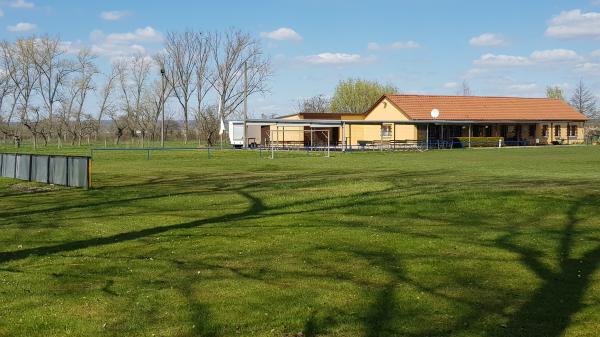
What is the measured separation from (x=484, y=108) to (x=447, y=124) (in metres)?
7.31

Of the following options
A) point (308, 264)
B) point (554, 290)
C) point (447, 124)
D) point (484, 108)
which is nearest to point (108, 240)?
point (308, 264)

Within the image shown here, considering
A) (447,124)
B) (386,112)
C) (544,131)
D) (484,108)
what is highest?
(484,108)

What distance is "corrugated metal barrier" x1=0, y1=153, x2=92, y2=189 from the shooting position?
20.5m

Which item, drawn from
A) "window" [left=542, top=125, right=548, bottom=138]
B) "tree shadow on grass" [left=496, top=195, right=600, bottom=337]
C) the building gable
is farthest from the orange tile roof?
"tree shadow on grass" [left=496, top=195, right=600, bottom=337]

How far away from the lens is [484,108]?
68.5 meters

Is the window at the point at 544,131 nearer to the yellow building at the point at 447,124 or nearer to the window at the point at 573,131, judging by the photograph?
the yellow building at the point at 447,124

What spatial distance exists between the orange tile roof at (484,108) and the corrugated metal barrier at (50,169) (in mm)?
42575

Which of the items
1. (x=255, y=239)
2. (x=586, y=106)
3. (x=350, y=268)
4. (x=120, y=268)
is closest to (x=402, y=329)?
(x=350, y=268)

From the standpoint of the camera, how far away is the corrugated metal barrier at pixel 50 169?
2052cm

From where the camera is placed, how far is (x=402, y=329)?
19.4 ft

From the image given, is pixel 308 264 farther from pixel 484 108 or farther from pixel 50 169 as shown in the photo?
pixel 484 108

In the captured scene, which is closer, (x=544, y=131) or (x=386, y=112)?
(x=386, y=112)

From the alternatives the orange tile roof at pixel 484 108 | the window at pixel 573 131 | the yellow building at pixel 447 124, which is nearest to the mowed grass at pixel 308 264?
the yellow building at pixel 447 124

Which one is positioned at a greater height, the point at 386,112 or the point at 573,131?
the point at 386,112
